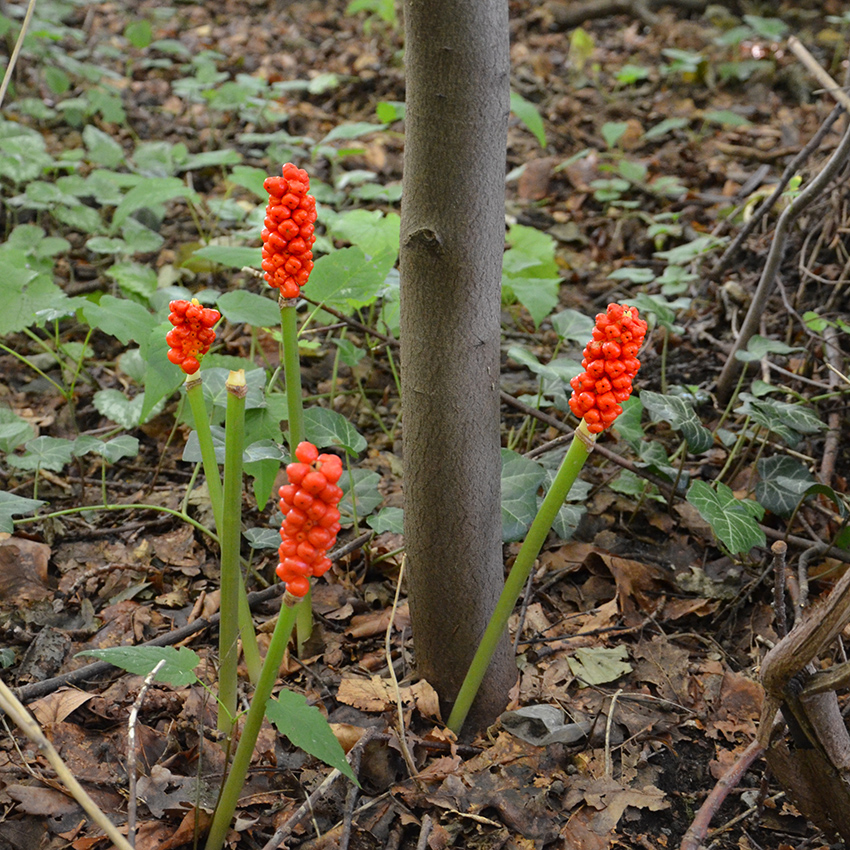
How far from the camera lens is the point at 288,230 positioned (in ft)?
3.99

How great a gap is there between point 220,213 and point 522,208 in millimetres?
1450

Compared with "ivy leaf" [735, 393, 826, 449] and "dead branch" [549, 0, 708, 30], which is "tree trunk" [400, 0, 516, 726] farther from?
"dead branch" [549, 0, 708, 30]

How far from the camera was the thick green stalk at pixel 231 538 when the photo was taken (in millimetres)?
1126

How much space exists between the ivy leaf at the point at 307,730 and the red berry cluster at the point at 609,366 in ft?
1.92

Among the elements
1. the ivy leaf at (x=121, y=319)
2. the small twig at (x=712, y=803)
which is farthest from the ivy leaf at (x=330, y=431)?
the small twig at (x=712, y=803)

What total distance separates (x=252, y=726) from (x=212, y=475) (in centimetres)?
40

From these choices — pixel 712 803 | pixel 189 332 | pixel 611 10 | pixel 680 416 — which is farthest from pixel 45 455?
pixel 611 10

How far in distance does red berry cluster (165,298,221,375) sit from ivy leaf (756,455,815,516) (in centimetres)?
137

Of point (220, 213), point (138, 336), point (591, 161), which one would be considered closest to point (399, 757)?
point (138, 336)

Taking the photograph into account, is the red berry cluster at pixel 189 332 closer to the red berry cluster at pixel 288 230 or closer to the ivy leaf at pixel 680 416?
the red berry cluster at pixel 288 230

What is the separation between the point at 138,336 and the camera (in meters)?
1.83

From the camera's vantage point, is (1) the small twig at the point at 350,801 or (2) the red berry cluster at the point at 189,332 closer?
(2) the red berry cluster at the point at 189,332

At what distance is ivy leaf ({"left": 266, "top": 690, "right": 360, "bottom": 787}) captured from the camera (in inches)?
41.6

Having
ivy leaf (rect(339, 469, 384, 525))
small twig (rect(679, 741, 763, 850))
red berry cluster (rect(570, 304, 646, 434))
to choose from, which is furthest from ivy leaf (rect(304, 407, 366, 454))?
small twig (rect(679, 741, 763, 850))
